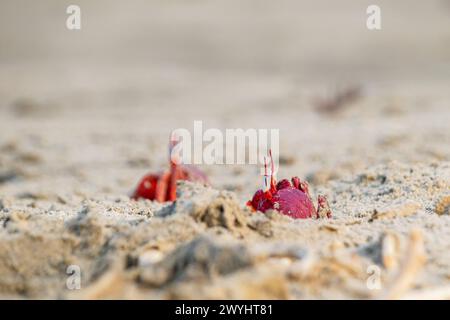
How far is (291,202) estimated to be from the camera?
2.49m

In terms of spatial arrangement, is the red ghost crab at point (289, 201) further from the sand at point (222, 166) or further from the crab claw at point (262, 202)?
the sand at point (222, 166)

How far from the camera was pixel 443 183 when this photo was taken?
2941 mm

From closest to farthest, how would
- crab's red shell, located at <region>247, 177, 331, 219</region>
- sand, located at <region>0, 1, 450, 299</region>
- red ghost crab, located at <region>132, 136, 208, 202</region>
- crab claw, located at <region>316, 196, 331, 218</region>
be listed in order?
sand, located at <region>0, 1, 450, 299</region>
crab's red shell, located at <region>247, 177, 331, 219</region>
crab claw, located at <region>316, 196, 331, 218</region>
red ghost crab, located at <region>132, 136, 208, 202</region>

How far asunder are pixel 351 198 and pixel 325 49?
917cm

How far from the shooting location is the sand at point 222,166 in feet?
5.90

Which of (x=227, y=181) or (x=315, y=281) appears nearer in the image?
(x=315, y=281)

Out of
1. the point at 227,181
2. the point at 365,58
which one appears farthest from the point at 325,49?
the point at 227,181

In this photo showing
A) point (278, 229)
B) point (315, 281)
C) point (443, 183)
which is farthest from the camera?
point (443, 183)

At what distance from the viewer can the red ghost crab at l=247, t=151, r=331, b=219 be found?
8.10 feet

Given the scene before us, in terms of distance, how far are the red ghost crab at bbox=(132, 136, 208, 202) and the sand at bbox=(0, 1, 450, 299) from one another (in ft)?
0.48

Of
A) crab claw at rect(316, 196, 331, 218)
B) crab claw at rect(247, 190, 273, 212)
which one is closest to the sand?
crab claw at rect(316, 196, 331, 218)

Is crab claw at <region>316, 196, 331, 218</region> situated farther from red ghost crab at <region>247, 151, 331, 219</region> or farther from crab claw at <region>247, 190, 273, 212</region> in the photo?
crab claw at <region>247, 190, 273, 212</region>
